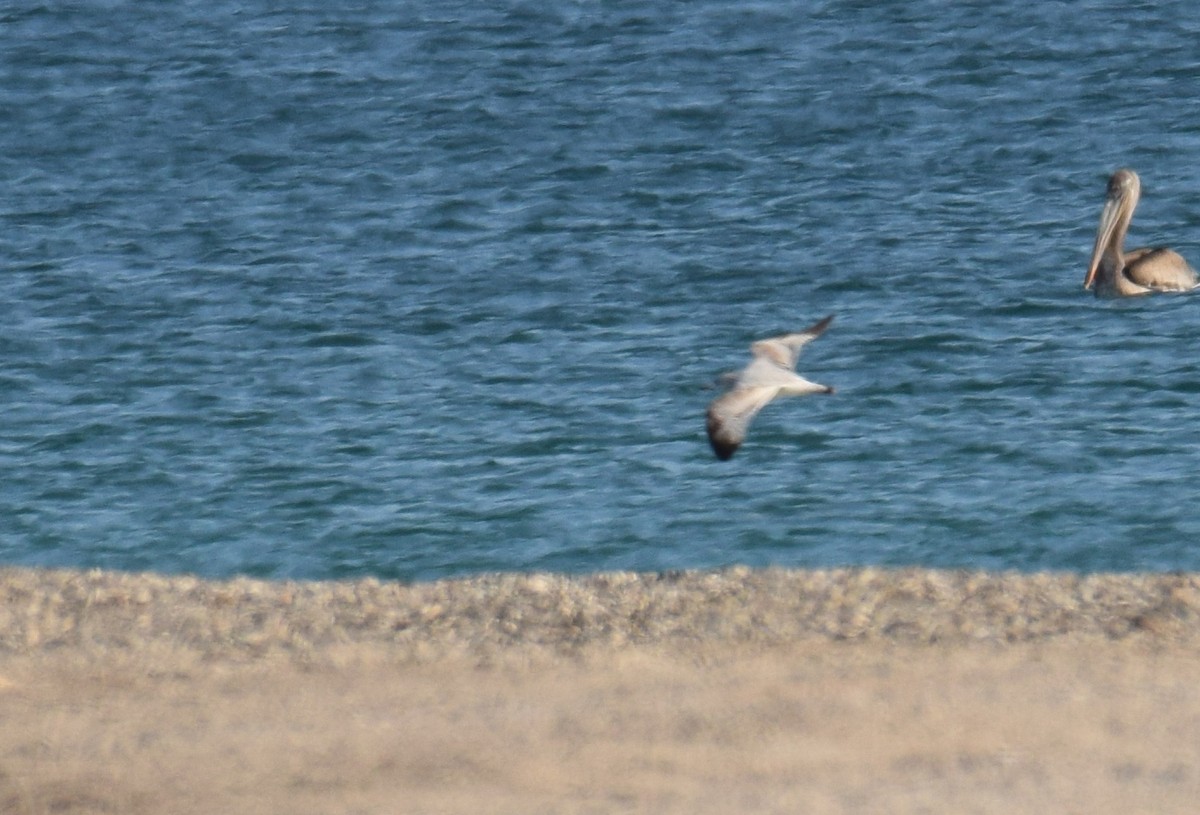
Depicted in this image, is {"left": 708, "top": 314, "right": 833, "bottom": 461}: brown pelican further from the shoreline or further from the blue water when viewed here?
the blue water

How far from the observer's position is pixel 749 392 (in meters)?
12.5

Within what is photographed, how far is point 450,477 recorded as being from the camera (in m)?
17.9

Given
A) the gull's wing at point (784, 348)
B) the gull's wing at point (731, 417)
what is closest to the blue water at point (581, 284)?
the gull's wing at point (784, 348)

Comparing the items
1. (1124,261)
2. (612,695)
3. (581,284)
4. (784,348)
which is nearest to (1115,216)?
(1124,261)

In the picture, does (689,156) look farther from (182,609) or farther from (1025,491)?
(182,609)

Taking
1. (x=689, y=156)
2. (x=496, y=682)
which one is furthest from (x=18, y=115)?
(x=496, y=682)

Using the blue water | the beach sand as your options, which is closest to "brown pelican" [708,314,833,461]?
the beach sand

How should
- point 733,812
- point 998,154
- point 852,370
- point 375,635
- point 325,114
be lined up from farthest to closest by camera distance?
point 325,114, point 998,154, point 852,370, point 375,635, point 733,812

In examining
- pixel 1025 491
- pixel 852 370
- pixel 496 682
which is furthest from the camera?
pixel 852 370

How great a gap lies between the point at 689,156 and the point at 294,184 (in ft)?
15.9

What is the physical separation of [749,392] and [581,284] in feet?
32.5

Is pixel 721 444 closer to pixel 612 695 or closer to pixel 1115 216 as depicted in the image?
pixel 612 695

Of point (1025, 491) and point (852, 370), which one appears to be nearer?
point (1025, 491)

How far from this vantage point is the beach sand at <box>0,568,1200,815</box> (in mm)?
10984
